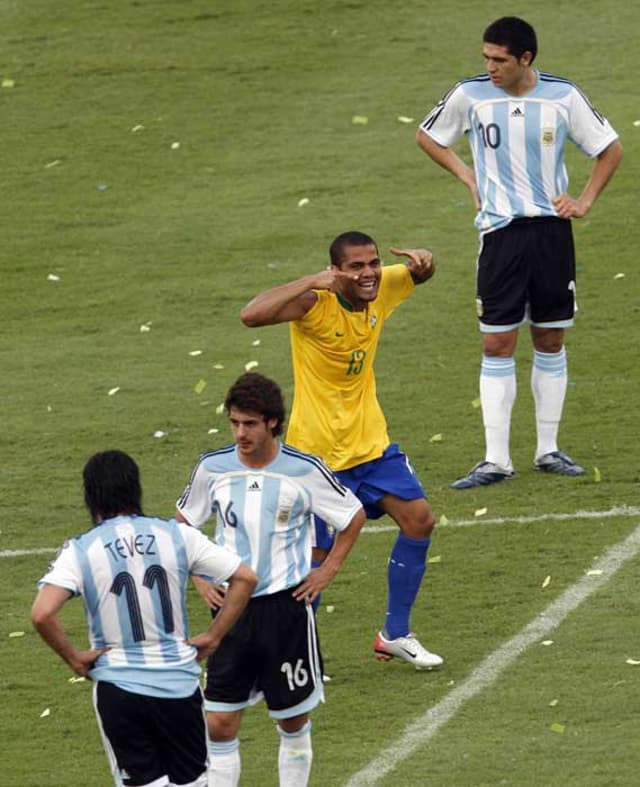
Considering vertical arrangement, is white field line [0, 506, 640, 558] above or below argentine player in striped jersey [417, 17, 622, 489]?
below

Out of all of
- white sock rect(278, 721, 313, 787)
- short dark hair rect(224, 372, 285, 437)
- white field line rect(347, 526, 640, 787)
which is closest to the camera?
short dark hair rect(224, 372, 285, 437)

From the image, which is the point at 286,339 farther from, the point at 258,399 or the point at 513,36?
the point at 258,399

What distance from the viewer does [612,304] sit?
15508 millimetres

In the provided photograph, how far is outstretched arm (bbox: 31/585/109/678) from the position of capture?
6.75m

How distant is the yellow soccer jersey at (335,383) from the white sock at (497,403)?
8.97ft

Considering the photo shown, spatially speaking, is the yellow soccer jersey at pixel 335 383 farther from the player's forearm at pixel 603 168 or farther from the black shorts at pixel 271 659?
the player's forearm at pixel 603 168

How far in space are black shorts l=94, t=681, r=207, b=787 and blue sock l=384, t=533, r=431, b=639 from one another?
2.45 m

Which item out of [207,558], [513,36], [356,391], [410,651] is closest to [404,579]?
[410,651]

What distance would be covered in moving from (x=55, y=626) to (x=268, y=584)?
1.22 meters

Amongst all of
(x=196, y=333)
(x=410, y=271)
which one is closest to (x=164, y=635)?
(x=410, y=271)

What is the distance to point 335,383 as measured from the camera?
914 cm

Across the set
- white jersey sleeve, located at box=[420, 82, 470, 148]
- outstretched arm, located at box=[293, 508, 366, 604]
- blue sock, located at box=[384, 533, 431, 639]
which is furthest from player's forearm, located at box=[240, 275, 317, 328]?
white jersey sleeve, located at box=[420, 82, 470, 148]

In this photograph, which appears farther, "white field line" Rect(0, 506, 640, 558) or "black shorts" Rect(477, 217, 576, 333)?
"black shorts" Rect(477, 217, 576, 333)

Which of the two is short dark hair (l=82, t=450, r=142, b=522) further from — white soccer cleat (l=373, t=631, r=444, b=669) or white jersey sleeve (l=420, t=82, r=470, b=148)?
white jersey sleeve (l=420, t=82, r=470, b=148)
